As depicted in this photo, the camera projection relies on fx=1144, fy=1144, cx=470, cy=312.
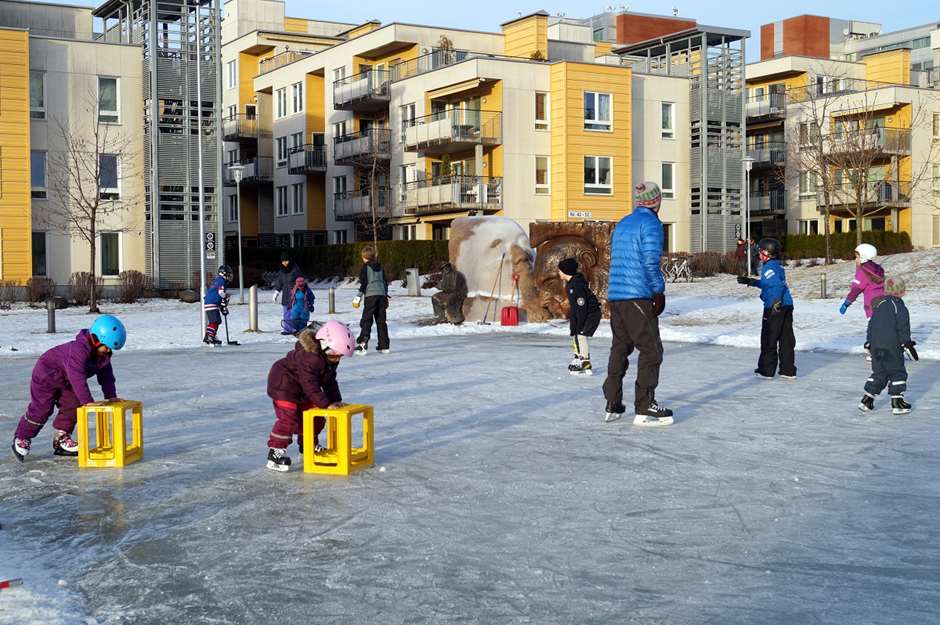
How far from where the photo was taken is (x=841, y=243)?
50.1 metres

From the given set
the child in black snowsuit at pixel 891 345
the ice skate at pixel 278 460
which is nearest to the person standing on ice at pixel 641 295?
the child in black snowsuit at pixel 891 345

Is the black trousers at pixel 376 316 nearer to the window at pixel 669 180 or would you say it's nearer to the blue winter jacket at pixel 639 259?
the blue winter jacket at pixel 639 259

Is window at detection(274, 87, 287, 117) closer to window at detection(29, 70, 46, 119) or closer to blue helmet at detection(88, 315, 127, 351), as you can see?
window at detection(29, 70, 46, 119)

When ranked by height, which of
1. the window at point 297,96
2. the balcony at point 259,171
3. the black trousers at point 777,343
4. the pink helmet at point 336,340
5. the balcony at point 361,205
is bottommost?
the black trousers at point 777,343

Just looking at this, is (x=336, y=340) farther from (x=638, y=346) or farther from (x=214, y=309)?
(x=214, y=309)

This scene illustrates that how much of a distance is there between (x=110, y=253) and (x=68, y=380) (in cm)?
3311

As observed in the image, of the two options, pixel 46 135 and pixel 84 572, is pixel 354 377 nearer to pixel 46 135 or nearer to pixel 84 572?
pixel 84 572

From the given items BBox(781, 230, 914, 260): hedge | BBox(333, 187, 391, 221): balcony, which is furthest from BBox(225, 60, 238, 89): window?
BBox(781, 230, 914, 260): hedge

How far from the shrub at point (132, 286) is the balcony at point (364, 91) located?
17.5 metres

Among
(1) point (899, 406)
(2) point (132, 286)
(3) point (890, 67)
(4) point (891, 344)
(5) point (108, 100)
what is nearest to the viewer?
(4) point (891, 344)

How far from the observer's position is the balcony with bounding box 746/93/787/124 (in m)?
60.3

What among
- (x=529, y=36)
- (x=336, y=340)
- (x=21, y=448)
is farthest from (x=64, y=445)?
(x=529, y=36)

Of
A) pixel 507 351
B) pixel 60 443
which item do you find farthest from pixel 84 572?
pixel 507 351

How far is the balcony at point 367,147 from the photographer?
52250 millimetres
